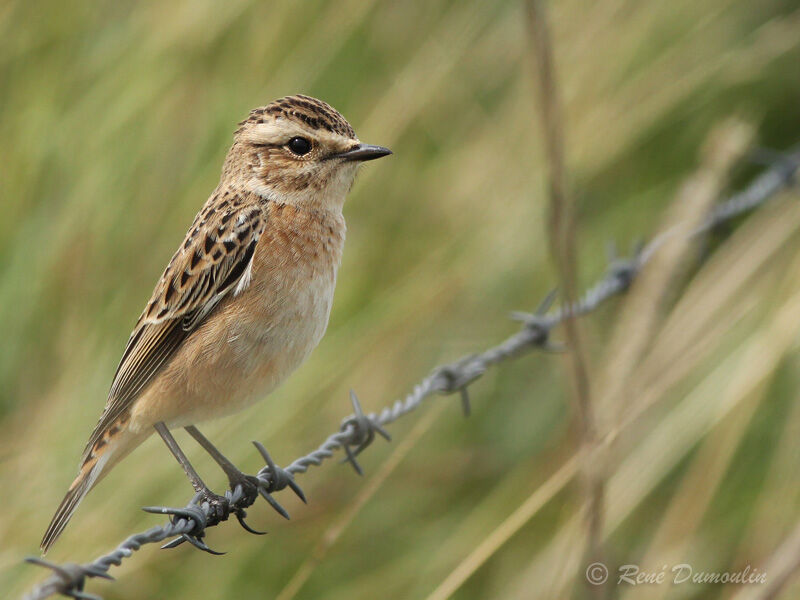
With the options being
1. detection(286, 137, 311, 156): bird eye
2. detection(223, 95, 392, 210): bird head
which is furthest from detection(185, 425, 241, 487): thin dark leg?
detection(286, 137, 311, 156): bird eye

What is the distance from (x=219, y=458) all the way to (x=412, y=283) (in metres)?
1.43

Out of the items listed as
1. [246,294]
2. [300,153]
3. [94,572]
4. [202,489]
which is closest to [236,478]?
[202,489]

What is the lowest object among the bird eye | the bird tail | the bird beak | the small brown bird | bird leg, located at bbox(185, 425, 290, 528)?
bird leg, located at bbox(185, 425, 290, 528)

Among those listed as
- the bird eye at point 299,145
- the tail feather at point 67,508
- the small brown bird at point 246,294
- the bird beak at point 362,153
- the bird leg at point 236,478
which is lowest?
the bird leg at point 236,478

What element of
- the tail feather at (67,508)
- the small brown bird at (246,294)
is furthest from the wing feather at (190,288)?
the tail feather at (67,508)

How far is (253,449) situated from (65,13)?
7.03 ft

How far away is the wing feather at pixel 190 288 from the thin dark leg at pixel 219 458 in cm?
Result: 48

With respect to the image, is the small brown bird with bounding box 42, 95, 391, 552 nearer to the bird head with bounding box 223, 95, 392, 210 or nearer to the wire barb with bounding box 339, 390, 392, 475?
the bird head with bounding box 223, 95, 392, 210

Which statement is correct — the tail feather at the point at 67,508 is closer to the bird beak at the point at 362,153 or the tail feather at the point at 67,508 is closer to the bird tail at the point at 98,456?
the bird tail at the point at 98,456

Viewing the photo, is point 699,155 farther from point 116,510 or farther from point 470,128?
point 116,510

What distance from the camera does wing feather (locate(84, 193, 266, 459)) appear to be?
3646mm

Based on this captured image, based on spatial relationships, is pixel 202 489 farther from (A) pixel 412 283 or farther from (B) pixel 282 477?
(A) pixel 412 283

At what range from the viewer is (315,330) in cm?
364

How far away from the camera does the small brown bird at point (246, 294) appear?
359 cm
